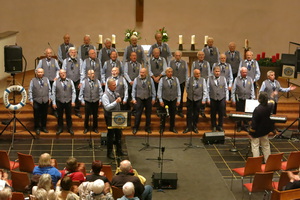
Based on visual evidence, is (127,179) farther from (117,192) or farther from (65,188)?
(65,188)

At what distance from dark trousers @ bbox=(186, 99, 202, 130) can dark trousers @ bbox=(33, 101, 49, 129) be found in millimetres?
3048

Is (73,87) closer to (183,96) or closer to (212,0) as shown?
(183,96)

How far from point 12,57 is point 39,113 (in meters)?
1.31

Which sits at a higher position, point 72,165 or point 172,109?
point 172,109

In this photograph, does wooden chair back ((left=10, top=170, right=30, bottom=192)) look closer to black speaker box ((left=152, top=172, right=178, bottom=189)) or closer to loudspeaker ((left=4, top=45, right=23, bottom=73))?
black speaker box ((left=152, top=172, right=178, bottom=189))

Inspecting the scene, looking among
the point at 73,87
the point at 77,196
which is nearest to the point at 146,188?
the point at 77,196

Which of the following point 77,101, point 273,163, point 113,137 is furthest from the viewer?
Result: point 77,101

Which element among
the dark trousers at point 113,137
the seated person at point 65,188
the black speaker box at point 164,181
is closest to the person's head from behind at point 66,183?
the seated person at point 65,188

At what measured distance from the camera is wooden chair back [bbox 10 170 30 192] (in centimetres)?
799

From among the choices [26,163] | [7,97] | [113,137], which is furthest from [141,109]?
[26,163]

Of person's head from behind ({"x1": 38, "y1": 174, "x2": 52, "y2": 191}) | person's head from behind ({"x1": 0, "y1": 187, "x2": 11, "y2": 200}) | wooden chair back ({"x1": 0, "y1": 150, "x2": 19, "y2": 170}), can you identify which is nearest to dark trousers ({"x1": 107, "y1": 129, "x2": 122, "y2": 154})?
wooden chair back ({"x1": 0, "y1": 150, "x2": 19, "y2": 170})

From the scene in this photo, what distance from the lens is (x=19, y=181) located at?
806cm

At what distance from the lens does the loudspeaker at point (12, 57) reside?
11594 millimetres

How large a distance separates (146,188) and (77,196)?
46.0 inches
